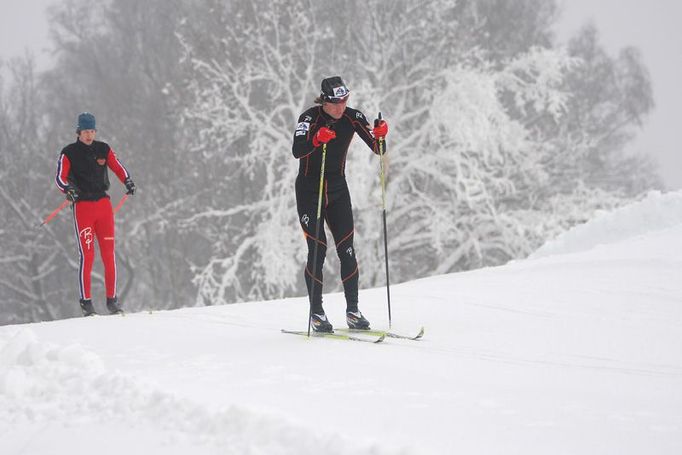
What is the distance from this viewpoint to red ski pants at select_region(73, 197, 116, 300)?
8.46 meters

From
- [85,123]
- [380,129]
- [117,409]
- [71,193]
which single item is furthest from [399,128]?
[117,409]

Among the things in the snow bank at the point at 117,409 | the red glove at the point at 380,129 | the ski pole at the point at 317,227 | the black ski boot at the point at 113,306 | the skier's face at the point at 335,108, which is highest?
the skier's face at the point at 335,108

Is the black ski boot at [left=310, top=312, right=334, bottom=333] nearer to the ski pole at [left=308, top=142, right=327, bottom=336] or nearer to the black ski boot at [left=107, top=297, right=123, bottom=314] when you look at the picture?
the ski pole at [left=308, top=142, right=327, bottom=336]

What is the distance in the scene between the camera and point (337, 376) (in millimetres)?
4852

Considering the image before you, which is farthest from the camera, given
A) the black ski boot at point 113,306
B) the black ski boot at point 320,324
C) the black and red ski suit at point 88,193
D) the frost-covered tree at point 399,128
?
the frost-covered tree at point 399,128

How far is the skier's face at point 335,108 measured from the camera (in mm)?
6359

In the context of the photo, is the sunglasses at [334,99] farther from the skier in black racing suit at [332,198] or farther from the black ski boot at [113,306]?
the black ski boot at [113,306]

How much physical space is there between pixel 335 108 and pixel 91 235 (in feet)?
11.6

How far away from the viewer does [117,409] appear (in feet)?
14.3

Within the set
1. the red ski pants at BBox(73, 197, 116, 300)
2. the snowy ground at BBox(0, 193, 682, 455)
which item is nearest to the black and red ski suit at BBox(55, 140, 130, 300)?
the red ski pants at BBox(73, 197, 116, 300)

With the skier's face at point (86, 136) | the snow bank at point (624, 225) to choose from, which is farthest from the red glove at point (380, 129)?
the snow bank at point (624, 225)

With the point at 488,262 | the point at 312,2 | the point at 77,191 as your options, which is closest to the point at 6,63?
the point at 312,2

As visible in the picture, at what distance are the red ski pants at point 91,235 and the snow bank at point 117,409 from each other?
109 inches

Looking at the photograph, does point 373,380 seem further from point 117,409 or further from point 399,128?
point 399,128
